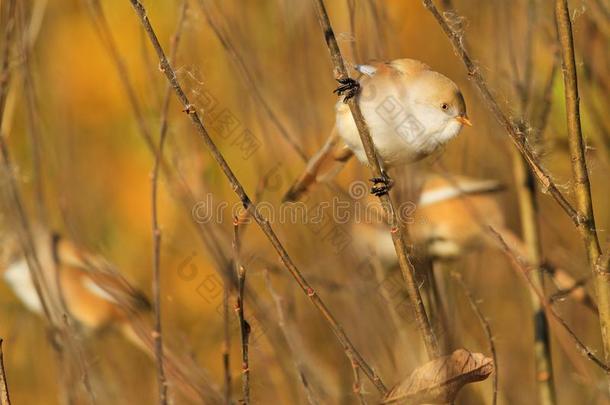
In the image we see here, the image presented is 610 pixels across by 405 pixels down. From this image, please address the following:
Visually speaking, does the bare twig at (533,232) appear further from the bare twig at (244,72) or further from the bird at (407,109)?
the bare twig at (244,72)

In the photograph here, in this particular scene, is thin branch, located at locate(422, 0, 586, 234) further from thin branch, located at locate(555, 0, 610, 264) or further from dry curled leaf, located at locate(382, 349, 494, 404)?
dry curled leaf, located at locate(382, 349, 494, 404)

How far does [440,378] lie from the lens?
51.8 inches

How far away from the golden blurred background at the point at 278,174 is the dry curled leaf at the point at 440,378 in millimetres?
375

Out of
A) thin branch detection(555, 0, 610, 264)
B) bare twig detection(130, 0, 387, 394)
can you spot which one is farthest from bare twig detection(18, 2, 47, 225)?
thin branch detection(555, 0, 610, 264)

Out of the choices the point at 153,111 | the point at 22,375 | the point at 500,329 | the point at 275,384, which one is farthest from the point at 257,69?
the point at 22,375

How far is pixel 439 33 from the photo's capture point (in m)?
3.92

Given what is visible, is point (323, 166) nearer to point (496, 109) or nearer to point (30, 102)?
point (30, 102)

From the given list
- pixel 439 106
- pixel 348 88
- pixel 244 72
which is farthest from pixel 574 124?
pixel 244 72

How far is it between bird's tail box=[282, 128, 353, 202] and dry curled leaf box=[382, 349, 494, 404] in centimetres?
91

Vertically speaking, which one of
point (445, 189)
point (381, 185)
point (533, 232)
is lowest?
point (381, 185)

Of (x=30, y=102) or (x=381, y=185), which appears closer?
(x=381, y=185)

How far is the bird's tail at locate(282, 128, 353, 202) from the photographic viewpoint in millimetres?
2184

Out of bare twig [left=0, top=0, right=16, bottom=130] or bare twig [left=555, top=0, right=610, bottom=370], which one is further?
bare twig [left=0, top=0, right=16, bottom=130]

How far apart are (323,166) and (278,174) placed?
0.49 meters
